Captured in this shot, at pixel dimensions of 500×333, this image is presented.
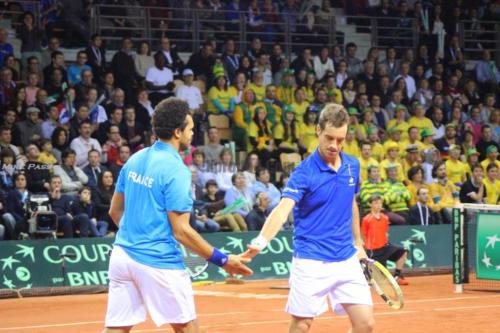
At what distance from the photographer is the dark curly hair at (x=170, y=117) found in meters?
7.05

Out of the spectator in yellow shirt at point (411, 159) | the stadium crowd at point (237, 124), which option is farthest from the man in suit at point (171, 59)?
the spectator in yellow shirt at point (411, 159)

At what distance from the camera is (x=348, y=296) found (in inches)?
317

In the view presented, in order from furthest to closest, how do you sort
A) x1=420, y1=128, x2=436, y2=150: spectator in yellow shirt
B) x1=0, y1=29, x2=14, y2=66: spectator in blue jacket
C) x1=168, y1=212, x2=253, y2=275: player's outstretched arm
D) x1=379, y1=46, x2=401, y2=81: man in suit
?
x1=379, y1=46, x2=401, y2=81: man in suit, x1=420, y1=128, x2=436, y2=150: spectator in yellow shirt, x1=0, y1=29, x2=14, y2=66: spectator in blue jacket, x1=168, y1=212, x2=253, y2=275: player's outstretched arm

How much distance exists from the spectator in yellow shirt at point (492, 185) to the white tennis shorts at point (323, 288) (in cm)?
1585

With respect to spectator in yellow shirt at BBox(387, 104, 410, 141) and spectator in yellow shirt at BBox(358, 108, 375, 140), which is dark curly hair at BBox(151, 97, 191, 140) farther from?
spectator in yellow shirt at BBox(387, 104, 410, 141)

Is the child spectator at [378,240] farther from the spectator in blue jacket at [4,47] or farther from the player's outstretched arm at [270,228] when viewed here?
the player's outstretched arm at [270,228]

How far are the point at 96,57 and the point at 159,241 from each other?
16280 mm

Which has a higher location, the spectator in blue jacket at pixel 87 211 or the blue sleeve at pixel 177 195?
the blue sleeve at pixel 177 195

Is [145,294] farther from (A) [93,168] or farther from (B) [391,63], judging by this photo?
(B) [391,63]

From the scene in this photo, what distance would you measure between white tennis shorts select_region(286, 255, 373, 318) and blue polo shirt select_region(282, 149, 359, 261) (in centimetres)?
8

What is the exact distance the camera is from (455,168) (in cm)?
2438

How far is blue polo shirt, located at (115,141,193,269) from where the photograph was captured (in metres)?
6.94

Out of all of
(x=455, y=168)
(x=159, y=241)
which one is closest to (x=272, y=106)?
(x=455, y=168)


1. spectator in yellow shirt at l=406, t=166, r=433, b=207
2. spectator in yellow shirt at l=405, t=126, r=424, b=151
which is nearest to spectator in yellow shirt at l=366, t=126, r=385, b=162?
spectator in yellow shirt at l=406, t=166, r=433, b=207
